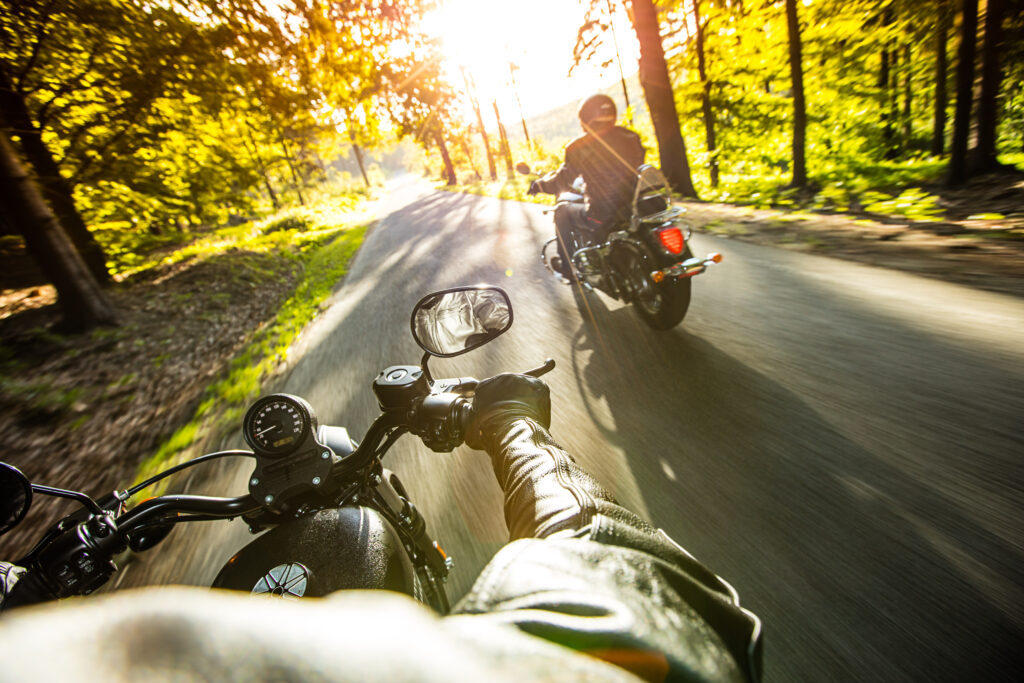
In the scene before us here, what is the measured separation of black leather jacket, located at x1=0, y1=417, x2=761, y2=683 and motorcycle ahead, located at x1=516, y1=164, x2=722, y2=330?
3097mm

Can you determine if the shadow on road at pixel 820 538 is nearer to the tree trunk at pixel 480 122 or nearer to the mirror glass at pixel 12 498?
the mirror glass at pixel 12 498

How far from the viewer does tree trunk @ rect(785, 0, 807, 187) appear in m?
8.80

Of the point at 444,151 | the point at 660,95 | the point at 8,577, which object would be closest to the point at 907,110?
the point at 660,95

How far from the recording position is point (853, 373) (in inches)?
108

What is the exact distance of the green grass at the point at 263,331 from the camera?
4.12 metres

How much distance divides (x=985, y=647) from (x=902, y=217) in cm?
566

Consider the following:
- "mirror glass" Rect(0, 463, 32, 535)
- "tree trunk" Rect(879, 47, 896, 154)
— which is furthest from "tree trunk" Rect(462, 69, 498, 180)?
"mirror glass" Rect(0, 463, 32, 535)

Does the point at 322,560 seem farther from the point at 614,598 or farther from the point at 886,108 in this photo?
the point at 886,108

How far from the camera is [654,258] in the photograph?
3691 millimetres

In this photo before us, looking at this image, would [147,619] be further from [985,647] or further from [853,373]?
[853,373]

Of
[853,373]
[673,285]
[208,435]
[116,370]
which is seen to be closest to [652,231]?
[673,285]

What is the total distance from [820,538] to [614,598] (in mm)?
1715

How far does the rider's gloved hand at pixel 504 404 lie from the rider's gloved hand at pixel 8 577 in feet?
3.96

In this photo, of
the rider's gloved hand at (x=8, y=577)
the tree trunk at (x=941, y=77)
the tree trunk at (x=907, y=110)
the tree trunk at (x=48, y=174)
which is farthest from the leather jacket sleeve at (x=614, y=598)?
the tree trunk at (x=907, y=110)
